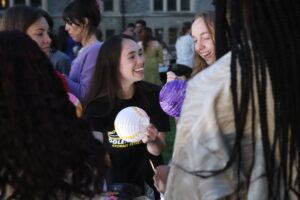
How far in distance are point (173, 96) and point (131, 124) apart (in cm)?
33

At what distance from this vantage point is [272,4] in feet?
4.39

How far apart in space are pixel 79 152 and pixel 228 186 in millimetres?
555

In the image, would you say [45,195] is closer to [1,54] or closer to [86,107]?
[1,54]

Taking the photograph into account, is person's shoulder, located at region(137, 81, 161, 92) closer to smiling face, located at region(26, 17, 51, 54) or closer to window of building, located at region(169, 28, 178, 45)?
smiling face, located at region(26, 17, 51, 54)

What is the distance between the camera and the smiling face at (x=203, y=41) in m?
3.16

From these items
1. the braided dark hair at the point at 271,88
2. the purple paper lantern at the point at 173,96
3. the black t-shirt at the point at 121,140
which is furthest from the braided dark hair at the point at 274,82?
the black t-shirt at the point at 121,140

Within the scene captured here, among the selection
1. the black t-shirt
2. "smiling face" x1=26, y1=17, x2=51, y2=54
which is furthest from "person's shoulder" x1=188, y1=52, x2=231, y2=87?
"smiling face" x1=26, y1=17, x2=51, y2=54

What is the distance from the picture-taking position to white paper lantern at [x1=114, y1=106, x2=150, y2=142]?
117 inches

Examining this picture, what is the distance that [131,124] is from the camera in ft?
9.73

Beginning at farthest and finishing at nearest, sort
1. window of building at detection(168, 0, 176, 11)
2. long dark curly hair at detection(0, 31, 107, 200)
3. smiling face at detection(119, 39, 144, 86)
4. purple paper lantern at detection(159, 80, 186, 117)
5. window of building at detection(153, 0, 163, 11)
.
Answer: window of building at detection(168, 0, 176, 11) < window of building at detection(153, 0, 163, 11) < smiling face at detection(119, 39, 144, 86) < purple paper lantern at detection(159, 80, 186, 117) < long dark curly hair at detection(0, 31, 107, 200)

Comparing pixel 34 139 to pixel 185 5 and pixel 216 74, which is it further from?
pixel 185 5

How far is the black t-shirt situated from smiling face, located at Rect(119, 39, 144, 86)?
12cm

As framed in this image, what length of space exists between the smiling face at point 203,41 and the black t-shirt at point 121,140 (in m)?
0.53

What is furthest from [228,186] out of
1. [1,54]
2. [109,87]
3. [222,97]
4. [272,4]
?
[109,87]
